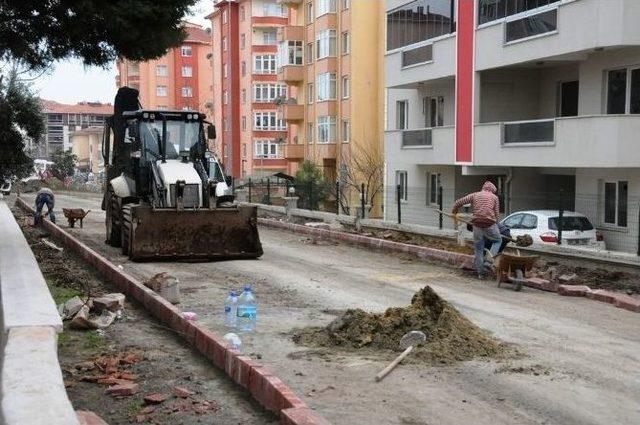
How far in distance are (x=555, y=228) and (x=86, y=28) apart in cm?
1154

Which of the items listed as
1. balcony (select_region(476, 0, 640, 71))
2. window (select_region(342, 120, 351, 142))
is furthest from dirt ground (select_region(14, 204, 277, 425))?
window (select_region(342, 120, 351, 142))

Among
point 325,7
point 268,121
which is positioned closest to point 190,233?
point 325,7

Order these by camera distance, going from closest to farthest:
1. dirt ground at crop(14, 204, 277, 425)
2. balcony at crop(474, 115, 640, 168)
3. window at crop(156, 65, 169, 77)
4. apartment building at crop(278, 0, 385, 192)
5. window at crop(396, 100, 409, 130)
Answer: dirt ground at crop(14, 204, 277, 425)
balcony at crop(474, 115, 640, 168)
window at crop(396, 100, 409, 130)
apartment building at crop(278, 0, 385, 192)
window at crop(156, 65, 169, 77)

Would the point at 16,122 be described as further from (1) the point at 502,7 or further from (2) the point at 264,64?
(2) the point at 264,64

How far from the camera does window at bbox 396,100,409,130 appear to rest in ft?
116

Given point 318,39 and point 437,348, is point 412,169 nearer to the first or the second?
point 318,39

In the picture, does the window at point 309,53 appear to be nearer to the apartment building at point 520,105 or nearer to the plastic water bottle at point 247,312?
the apartment building at point 520,105

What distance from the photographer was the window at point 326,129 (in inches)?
2041

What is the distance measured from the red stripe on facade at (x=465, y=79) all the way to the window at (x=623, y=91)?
568cm

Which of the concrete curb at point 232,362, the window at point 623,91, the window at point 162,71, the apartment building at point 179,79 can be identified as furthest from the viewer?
the window at point 162,71

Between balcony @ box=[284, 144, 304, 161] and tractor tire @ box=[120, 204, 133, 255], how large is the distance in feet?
129

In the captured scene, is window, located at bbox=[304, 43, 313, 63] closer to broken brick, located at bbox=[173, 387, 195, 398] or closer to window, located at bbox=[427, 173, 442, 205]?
window, located at bbox=[427, 173, 442, 205]

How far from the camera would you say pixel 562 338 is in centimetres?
928

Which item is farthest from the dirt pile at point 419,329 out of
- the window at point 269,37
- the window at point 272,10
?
the window at point 272,10
